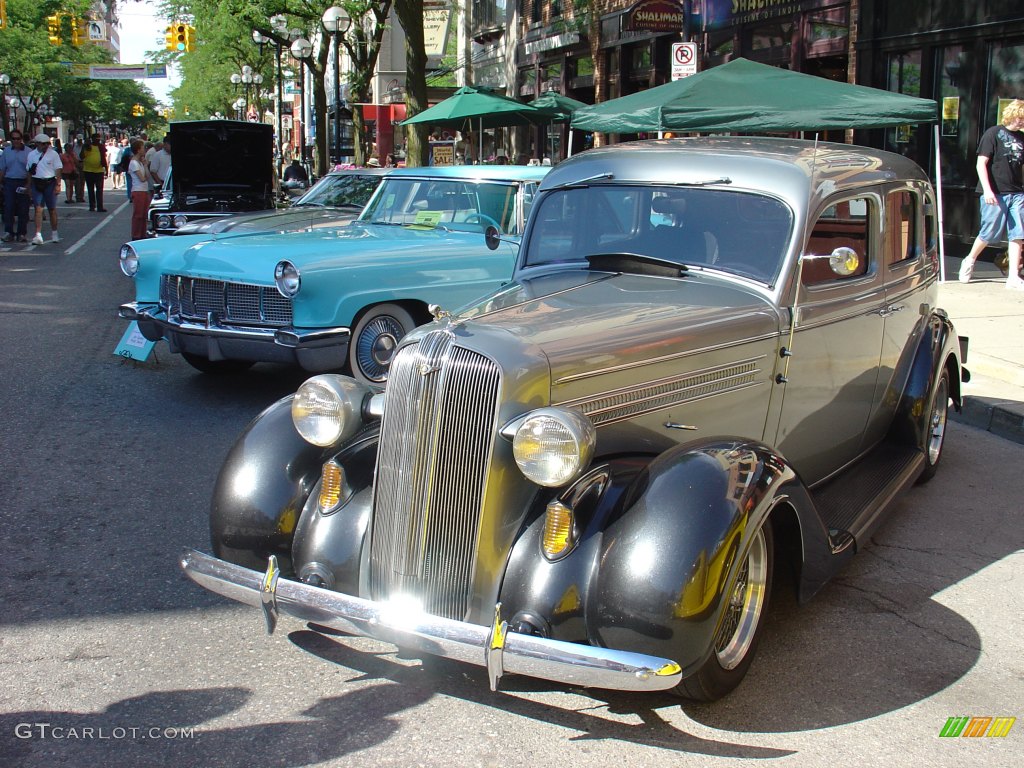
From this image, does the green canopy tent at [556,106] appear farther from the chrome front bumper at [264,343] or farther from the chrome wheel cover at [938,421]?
the chrome wheel cover at [938,421]

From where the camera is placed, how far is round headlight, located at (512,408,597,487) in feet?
10.3

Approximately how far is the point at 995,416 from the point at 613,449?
14.8 feet

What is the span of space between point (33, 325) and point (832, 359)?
8526 millimetres

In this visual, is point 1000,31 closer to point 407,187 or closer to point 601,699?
point 407,187

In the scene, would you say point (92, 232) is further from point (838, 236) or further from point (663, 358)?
point (663, 358)

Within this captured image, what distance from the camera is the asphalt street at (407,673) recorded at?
125 inches

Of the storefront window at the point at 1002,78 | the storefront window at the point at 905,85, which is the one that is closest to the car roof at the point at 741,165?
the storefront window at the point at 1002,78

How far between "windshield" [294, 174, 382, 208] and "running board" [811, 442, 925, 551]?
20.7 feet

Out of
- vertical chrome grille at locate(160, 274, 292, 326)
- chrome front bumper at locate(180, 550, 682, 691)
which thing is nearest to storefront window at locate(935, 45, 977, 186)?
vertical chrome grille at locate(160, 274, 292, 326)

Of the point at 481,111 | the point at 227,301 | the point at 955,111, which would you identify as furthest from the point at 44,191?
the point at 955,111

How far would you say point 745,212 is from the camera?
452 centimetres

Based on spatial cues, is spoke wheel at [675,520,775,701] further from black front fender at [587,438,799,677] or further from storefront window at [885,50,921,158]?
storefront window at [885,50,921,158]

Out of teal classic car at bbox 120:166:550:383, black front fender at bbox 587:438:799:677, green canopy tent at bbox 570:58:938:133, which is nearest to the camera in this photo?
black front fender at bbox 587:438:799:677

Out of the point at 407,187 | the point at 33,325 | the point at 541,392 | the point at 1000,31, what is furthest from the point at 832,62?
the point at 541,392
